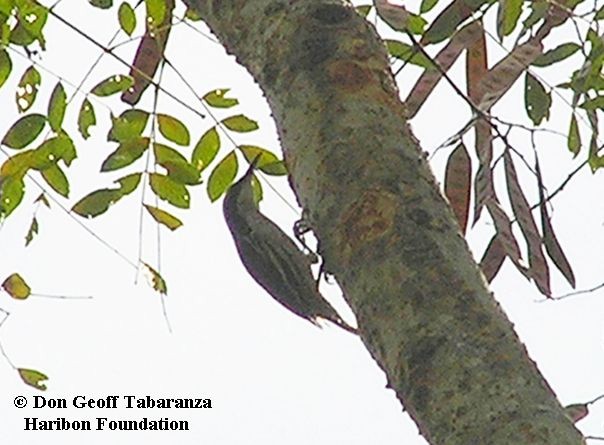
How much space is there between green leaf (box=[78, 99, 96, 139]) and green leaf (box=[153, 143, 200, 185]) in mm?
170

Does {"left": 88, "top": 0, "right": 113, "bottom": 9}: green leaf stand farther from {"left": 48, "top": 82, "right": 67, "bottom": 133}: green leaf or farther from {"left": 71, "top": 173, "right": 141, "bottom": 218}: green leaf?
{"left": 71, "top": 173, "right": 141, "bottom": 218}: green leaf

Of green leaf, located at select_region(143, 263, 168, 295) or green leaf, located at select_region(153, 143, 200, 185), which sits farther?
green leaf, located at select_region(143, 263, 168, 295)

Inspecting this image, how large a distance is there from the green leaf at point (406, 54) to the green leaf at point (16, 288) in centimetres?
105

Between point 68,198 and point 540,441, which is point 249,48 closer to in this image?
point 540,441

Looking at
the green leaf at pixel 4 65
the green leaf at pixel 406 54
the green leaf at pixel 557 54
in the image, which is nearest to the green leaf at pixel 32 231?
the green leaf at pixel 4 65

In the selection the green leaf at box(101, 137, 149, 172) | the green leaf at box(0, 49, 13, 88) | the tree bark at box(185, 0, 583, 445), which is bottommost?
the tree bark at box(185, 0, 583, 445)

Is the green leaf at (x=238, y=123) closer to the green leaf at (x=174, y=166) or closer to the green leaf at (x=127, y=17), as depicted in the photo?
the green leaf at (x=174, y=166)

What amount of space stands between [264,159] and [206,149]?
14cm

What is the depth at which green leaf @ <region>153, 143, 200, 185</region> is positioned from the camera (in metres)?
2.92

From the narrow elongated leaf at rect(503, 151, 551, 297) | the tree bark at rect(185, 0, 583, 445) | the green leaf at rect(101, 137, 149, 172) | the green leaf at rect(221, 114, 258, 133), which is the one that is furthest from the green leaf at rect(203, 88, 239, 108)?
the tree bark at rect(185, 0, 583, 445)

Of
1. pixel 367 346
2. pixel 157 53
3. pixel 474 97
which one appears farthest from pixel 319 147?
pixel 157 53

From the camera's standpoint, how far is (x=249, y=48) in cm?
179

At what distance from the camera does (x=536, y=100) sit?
2619mm

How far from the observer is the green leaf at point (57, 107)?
2.87m
